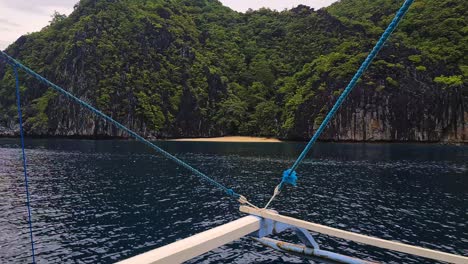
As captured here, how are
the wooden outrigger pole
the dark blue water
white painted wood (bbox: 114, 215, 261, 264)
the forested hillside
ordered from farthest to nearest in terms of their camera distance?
the forested hillside → the dark blue water → the wooden outrigger pole → white painted wood (bbox: 114, 215, 261, 264)

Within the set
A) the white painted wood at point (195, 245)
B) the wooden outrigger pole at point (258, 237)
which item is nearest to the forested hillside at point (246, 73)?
the wooden outrigger pole at point (258, 237)

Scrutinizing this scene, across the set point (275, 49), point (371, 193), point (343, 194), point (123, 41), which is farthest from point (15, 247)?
point (275, 49)

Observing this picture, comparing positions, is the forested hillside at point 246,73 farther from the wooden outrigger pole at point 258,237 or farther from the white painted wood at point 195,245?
the white painted wood at point 195,245

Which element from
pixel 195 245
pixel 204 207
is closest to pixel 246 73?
pixel 204 207

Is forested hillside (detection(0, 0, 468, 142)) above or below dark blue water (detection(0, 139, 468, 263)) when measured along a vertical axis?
above

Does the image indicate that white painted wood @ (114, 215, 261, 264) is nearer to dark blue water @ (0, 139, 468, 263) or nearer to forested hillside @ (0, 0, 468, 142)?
dark blue water @ (0, 139, 468, 263)

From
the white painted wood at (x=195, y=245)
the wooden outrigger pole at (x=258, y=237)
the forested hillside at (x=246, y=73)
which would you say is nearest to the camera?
the white painted wood at (x=195, y=245)

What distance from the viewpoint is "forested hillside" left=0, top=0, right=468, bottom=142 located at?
10881cm

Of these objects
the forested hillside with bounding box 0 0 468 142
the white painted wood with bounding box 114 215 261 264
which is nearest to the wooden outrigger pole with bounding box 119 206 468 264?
the white painted wood with bounding box 114 215 261 264

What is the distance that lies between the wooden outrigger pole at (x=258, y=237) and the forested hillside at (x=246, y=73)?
4163 inches

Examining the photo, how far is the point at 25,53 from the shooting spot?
523ft

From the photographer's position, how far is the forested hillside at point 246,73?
10881 cm

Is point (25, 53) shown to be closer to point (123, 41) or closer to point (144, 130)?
point (123, 41)

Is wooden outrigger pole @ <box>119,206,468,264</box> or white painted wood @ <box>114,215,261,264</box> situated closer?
white painted wood @ <box>114,215,261,264</box>
